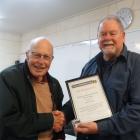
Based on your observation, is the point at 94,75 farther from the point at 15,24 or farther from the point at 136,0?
the point at 15,24

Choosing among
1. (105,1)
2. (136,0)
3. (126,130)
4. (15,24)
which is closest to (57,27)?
(15,24)

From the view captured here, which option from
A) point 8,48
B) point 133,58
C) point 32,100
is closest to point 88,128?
point 32,100

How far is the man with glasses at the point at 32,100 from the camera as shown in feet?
4.25

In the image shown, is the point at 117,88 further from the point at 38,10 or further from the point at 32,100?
the point at 38,10

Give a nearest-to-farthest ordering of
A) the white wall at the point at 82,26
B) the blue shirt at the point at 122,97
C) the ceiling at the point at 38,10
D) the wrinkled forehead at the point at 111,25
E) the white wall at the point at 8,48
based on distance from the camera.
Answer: the blue shirt at the point at 122,97 → the wrinkled forehead at the point at 111,25 → the white wall at the point at 82,26 → the ceiling at the point at 38,10 → the white wall at the point at 8,48

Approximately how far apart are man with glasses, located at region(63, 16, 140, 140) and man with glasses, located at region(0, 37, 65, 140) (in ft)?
0.58

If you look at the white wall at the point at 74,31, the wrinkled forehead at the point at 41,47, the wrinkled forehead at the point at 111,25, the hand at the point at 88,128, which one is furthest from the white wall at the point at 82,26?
the hand at the point at 88,128

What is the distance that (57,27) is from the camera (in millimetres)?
3469

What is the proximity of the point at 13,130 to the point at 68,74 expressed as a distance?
1.91 m

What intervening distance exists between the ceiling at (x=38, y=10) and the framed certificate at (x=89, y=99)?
60.1 inches

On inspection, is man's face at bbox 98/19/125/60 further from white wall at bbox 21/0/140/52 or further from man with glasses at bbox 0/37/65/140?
white wall at bbox 21/0/140/52

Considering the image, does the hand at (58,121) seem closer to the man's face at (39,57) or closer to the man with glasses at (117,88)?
the man with glasses at (117,88)

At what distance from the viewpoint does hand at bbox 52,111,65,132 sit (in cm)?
141

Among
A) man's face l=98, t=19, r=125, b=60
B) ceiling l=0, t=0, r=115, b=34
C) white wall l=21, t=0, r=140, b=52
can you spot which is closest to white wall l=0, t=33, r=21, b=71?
ceiling l=0, t=0, r=115, b=34
